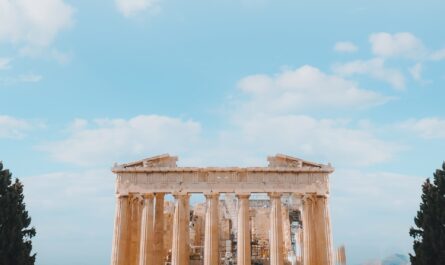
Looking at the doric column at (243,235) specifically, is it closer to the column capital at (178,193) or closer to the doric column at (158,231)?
the column capital at (178,193)

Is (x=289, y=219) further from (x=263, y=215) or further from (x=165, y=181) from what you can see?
(x=165, y=181)

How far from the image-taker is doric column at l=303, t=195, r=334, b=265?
1160 inches

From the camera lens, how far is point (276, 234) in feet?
95.6

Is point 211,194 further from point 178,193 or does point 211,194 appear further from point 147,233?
point 147,233

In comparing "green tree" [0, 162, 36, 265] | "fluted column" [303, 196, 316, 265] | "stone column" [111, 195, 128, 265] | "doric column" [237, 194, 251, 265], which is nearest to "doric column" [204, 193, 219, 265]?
"doric column" [237, 194, 251, 265]

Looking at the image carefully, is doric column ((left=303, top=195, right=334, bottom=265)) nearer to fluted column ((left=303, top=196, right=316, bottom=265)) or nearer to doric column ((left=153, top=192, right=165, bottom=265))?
fluted column ((left=303, top=196, right=316, bottom=265))

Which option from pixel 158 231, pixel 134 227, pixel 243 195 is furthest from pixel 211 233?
pixel 134 227

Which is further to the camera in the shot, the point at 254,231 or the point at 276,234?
the point at 254,231

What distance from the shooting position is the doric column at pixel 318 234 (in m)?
29.5

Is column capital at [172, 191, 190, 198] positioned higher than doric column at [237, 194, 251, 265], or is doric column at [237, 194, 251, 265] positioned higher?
column capital at [172, 191, 190, 198]

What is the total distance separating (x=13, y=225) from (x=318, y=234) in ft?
57.9

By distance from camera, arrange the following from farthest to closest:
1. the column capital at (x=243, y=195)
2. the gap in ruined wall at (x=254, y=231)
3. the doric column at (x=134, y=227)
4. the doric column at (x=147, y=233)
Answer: the gap in ruined wall at (x=254, y=231) → the doric column at (x=134, y=227) → the column capital at (x=243, y=195) → the doric column at (x=147, y=233)

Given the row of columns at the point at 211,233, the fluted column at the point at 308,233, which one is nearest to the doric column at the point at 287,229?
the fluted column at the point at 308,233

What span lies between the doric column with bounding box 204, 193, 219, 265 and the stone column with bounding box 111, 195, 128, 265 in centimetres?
512
